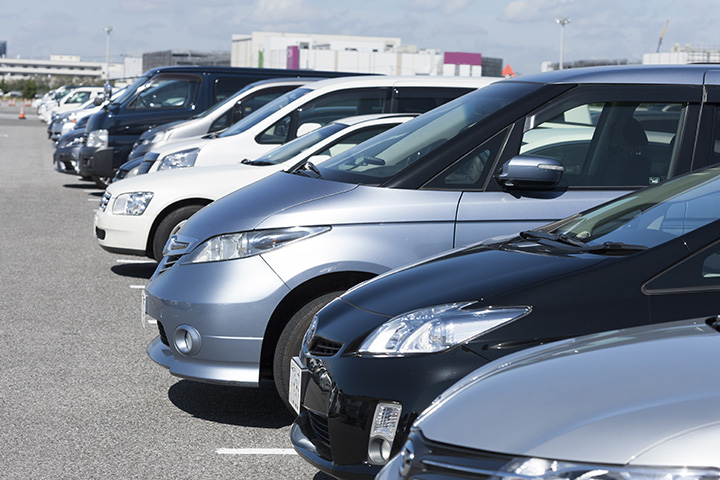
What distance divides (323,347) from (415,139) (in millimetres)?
1766

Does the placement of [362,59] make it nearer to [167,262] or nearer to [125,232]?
[125,232]

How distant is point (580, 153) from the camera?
478 centimetres

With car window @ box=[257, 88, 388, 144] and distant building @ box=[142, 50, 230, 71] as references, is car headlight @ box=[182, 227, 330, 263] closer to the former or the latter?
car window @ box=[257, 88, 388, 144]

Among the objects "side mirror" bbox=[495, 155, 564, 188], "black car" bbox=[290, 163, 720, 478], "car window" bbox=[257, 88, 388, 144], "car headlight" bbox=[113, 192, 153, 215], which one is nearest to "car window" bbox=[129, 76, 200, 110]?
"car window" bbox=[257, 88, 388, 144]

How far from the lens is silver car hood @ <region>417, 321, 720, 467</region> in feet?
6.12

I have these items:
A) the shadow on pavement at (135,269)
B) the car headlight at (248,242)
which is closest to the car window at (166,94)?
the shadow on pavement at (135,269)

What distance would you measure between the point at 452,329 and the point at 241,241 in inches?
67.8

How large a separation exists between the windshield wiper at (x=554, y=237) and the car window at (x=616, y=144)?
2.78 ft

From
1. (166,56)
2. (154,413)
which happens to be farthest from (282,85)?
(166,56)

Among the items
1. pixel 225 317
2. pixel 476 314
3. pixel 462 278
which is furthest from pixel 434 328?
pixel 225 317

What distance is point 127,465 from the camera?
4156 mm

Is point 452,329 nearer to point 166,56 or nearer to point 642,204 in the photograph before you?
point 642,204

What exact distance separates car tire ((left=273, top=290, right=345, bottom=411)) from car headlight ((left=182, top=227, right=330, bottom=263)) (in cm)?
33

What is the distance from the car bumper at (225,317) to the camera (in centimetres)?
444
